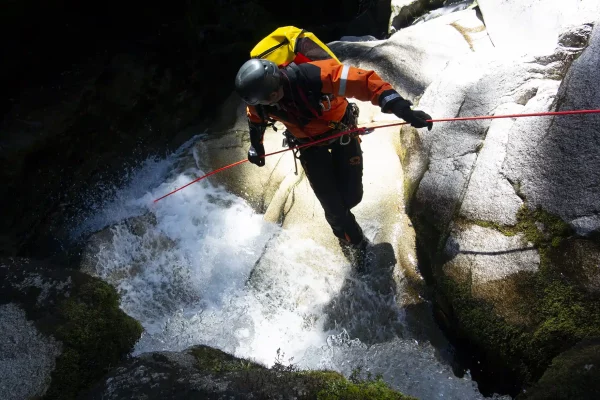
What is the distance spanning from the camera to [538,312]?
10.4 feet

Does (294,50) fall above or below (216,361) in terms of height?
above

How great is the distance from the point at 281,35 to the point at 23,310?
301cm

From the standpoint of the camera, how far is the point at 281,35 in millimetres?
3814

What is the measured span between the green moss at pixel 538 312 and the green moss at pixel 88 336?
9.09 ft

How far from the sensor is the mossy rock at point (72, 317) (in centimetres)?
323

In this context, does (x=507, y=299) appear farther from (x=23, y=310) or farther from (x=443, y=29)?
(x=443, y=29)

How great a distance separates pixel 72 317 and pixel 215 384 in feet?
4.60

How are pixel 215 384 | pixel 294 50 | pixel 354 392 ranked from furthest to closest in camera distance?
pixel 294 50 → pixel 215 384 → pixel 354 392

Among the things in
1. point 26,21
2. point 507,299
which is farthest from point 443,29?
point 26,21

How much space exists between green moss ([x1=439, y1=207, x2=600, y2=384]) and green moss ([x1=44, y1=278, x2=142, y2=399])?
2.77 m

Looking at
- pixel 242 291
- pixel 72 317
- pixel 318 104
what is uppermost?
pixel 318 104

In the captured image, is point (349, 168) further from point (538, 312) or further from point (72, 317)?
point (72, 317)

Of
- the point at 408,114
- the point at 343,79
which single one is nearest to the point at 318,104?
the point at 343,79

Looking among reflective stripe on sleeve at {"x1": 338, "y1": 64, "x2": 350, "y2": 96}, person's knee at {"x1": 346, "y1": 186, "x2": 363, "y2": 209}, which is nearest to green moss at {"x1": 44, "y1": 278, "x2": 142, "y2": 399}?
person's knee at {"x1": 346, "y1": 186, "x2": 363, "y2": 209}
